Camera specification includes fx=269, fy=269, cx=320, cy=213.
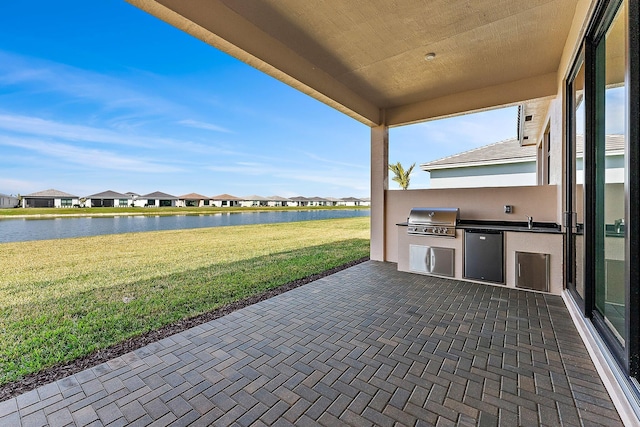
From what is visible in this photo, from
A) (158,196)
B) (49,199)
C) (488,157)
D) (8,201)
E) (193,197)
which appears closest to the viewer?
(488,157)

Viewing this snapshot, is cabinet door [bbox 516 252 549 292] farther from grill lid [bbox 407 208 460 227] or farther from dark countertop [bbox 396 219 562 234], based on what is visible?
grill lid [bbox 407 208 460 227]

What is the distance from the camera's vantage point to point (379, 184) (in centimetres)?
579

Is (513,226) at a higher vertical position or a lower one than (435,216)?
lower

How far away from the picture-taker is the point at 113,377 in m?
1.89

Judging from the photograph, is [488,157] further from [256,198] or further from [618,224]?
[256,198]

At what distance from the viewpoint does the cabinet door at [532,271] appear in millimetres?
3664

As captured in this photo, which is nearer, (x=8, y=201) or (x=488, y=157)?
(x=488, y=157)

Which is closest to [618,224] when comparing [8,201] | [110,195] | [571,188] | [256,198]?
[571,188]

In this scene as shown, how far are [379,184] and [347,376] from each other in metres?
4.42

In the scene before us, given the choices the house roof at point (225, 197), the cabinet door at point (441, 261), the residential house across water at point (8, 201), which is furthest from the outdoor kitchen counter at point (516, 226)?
the house roof at point (225, 197)

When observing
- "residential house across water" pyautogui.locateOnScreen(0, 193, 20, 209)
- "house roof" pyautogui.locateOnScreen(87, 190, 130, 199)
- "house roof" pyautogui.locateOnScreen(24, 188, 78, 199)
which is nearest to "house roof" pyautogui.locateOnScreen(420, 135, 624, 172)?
"residential house across water" pyautogui.locateOnScreen(0, 193, 20, 209)

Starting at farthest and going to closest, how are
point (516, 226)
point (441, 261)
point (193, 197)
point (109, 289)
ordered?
1. point (193, 197)
2. point (441, 261)
3. point (516, 226)
4. point (109, 289)

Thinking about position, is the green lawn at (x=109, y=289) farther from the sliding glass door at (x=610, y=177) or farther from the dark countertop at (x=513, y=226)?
the sliding glass door at (x=610, y=177)

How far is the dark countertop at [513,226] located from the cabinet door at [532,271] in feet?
1.13
